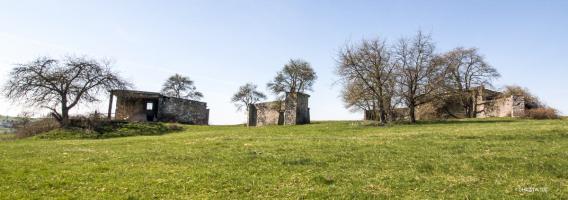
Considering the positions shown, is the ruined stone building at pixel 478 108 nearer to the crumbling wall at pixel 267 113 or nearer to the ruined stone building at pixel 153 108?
the crumbling wall at pixel 267 113

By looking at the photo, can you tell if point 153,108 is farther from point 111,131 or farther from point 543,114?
point 543,114

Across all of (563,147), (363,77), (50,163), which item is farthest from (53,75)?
(563,147)

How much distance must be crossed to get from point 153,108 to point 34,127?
75.0 ft

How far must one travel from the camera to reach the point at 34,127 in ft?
163

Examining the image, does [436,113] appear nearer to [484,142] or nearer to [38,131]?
[484,142]

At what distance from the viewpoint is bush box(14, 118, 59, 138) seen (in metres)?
48.2

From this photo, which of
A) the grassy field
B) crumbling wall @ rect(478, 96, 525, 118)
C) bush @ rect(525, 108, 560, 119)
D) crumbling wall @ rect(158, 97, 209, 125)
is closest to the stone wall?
crumbling wall @ rect(158, 97, 209, 125)

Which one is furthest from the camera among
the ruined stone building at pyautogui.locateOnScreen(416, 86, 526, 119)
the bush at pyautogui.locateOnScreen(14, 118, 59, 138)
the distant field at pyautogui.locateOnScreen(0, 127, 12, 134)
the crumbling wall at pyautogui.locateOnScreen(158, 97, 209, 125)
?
the crumbling wall at pyautogui.locateOnScreen(158, 97, 209, 125)

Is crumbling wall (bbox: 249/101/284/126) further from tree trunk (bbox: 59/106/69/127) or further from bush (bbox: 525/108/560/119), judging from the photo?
bush (bbox: 525/108/560/119)

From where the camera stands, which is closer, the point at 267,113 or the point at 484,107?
the point at 484,107

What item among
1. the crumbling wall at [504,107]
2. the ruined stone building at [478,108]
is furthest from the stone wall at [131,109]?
the crumbling wall at [504,107]

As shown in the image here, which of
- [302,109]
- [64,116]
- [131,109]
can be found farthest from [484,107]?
[64,116]

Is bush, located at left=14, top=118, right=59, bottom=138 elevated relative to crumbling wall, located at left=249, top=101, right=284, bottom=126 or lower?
lower

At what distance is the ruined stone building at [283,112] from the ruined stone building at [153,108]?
9.91 meters
